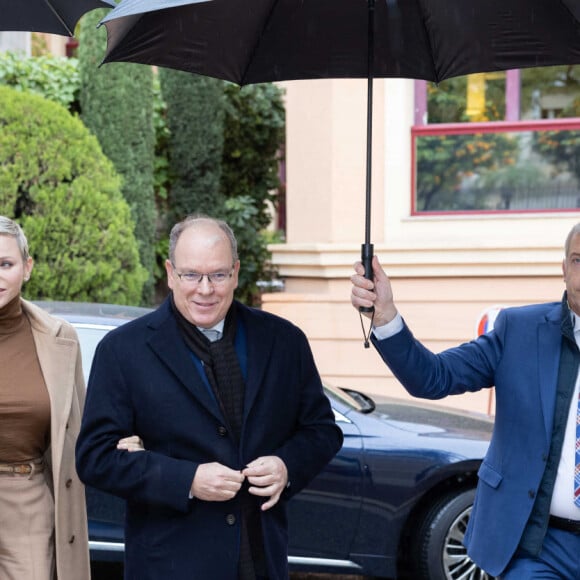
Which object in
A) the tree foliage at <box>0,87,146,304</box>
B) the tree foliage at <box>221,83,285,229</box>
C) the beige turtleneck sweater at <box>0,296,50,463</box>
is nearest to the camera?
the beige turtleneck sweater at <box>0,296,50,463</box>

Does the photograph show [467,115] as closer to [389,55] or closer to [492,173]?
[492,173]

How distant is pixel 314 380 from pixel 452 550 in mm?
2927

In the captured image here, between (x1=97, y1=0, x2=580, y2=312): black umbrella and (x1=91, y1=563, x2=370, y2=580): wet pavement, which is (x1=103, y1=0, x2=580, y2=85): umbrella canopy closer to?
(x1=97, y1=0, x2=580, y2=312): black umbrella

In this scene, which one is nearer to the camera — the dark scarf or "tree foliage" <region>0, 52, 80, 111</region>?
the dark scarf

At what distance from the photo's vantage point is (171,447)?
330 centimetres

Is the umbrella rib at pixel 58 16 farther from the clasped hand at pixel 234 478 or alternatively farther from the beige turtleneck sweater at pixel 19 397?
the clasped hand at pixel 234 478

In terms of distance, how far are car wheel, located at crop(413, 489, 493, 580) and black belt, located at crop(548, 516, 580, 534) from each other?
9.02 ft

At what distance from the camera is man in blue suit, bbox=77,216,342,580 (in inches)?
127

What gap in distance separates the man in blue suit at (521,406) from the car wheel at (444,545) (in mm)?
2542

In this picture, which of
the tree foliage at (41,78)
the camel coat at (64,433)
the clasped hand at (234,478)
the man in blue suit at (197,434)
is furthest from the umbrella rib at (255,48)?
the tree foliage at (41,78)

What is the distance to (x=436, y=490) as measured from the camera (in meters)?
6.20

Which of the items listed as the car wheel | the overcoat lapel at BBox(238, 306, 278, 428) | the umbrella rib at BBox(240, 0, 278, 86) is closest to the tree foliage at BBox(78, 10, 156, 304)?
the car wheel

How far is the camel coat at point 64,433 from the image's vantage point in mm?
3748

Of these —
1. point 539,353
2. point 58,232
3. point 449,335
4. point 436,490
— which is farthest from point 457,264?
point 539,353
